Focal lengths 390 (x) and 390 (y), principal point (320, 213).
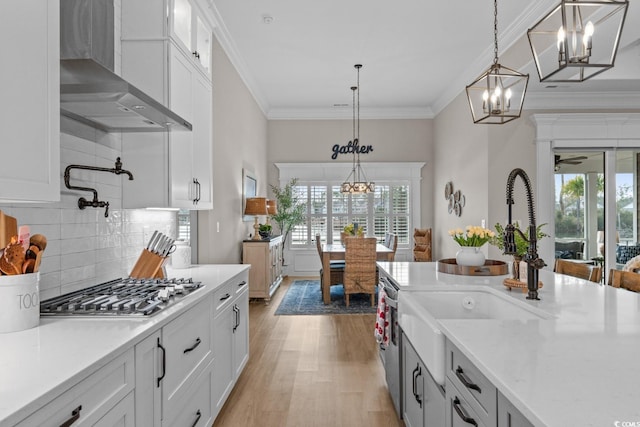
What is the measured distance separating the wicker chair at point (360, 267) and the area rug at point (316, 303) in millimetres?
168

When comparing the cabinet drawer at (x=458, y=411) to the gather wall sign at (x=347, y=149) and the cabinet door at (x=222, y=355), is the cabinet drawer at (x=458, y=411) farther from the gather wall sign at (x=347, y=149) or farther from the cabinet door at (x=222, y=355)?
the gather wall sign at (x=347, y=149)

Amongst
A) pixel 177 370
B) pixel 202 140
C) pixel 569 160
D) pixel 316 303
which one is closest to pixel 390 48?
pixel 569 160

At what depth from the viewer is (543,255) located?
5.13m

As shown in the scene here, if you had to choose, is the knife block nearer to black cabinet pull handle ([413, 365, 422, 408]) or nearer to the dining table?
black cabinet pull handle ([413, 365, 422, 408])

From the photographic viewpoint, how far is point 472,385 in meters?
1.17

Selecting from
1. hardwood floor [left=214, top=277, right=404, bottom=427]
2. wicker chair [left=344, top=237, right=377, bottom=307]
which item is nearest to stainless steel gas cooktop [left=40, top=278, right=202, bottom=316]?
hardwood floor [left=214, top=277, right=404, bottom=427]

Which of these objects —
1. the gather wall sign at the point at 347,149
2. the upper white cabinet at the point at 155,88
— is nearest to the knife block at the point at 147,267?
the upper white cabinet at the point at 155,88

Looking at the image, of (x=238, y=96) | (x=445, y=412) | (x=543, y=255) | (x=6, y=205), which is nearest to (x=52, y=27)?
(x=6, y=205)

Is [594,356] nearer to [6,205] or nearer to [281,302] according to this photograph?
[6,205]

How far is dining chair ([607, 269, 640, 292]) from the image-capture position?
226cm

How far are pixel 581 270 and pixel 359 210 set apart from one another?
Answer: 17.4 feet

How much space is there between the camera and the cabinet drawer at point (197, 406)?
5.82ft

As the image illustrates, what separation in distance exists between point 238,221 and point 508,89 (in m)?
3.78

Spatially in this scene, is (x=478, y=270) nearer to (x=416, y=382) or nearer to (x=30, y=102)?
(x=416, y=382)
